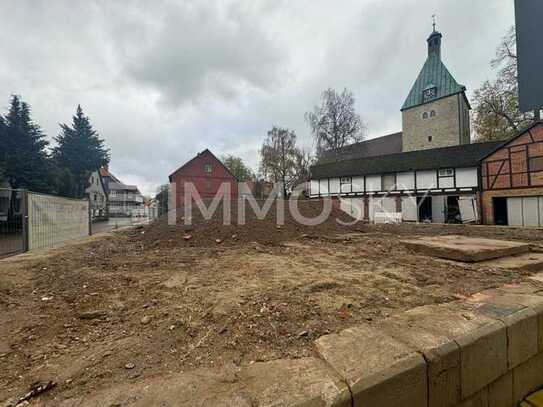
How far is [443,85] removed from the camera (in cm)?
2641

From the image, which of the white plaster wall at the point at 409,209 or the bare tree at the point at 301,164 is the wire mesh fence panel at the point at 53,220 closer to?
the white plaster wall at the point at 409,209

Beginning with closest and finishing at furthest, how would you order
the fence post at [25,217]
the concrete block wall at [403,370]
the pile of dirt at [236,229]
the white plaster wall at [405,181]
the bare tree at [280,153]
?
the concrete block wall at [403,370] → the fence post at [25,217] → the pile of dirt at [236,229] → the white plaster wall at [405,181] → the bare tree at [280,153]

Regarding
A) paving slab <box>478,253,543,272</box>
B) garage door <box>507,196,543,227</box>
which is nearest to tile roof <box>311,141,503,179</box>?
garage door <box>507,196,543,227</box>

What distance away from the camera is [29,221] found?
584 centimetres

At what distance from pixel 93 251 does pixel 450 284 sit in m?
6.71

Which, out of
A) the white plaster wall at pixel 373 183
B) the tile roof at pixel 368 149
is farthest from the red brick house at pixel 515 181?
the tile roof at pixel 368 149

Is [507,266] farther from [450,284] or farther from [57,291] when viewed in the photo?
[57,291]

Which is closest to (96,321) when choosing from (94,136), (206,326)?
(206,326)

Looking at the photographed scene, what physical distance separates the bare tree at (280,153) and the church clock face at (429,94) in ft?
51.1

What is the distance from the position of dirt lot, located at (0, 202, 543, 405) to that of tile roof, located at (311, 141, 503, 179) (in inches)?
610

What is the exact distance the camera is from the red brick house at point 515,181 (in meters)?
12.7

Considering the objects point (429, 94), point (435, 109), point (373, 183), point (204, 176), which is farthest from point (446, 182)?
point (204, 176)

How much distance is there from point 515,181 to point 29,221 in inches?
828

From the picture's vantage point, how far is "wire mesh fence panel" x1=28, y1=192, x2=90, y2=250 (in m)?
6.01
